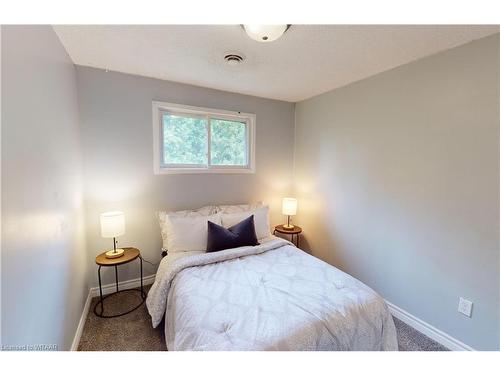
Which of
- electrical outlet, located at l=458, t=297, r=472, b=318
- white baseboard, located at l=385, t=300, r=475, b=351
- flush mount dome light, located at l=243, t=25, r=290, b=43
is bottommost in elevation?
white baseboard, located at l=385, t=300, r=475, b=351

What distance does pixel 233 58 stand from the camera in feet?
6.16

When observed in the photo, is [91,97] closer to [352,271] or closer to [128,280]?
[128,280]

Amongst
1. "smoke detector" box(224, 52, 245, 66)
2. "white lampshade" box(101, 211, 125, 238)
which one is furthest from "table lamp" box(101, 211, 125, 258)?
"smoke detector" box(224, 52, 245, 66)

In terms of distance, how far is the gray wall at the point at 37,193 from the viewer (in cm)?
87

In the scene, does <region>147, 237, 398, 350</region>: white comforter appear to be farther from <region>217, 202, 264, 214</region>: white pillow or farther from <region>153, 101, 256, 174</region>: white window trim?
<region>153, 101, 256, 174</region>: white window trim

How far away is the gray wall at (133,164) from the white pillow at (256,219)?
1.36 feet

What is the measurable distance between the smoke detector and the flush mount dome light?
0.40 metres

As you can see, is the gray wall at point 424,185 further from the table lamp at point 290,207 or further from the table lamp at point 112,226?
the table lamp at point 112,226

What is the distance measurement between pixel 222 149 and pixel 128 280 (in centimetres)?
186

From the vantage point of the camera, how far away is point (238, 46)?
1715mm

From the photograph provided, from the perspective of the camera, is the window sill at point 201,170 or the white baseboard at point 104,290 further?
the window sill at point 201,170

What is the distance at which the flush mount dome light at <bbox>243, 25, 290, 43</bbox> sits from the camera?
4.46 feet

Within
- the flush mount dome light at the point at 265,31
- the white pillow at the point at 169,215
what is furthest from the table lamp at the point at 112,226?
the flush mount dome light at the point at 265,31

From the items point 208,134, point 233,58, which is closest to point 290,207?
point 208,134
